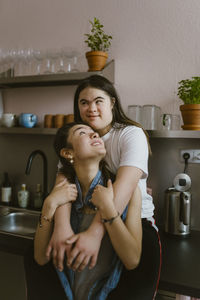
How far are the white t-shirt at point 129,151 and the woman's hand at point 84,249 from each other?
1.04ft

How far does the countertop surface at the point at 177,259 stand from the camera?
1.11 metres

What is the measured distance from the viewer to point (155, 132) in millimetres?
1564

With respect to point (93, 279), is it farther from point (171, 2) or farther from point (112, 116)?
point (171, 2)

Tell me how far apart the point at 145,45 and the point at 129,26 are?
176 mm

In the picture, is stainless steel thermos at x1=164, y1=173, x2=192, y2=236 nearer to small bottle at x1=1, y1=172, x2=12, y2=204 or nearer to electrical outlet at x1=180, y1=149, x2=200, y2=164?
electrical outlet at x1=180, y1=149, x2=200, y2=164

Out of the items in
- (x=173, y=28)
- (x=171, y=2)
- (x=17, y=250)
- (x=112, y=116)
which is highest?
→ (x=171, y=2)

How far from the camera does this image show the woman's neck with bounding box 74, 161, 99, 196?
1129 millimetres

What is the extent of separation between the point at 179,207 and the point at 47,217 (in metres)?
0.86

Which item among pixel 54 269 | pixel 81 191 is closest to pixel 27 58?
pixel 81 191

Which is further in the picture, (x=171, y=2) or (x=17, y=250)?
(x=171, y=2)

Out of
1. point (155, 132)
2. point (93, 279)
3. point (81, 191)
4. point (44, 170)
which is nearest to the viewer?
point (93, 279)

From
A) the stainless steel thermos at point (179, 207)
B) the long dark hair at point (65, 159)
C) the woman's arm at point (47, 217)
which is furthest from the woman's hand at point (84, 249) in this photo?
the stainless steel thermos at point (179, 207)

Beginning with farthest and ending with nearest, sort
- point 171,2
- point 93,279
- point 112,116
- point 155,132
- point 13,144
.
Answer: point 13,144 < point 171,2 < point 155,132 < point 112,116 < point 93,279

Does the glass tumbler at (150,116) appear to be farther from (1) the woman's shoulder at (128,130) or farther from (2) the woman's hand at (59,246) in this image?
A: (2) the woman's hand at (59,246)
